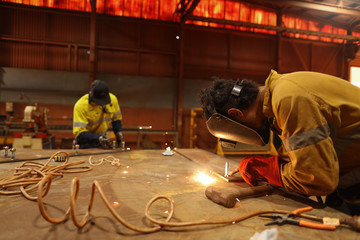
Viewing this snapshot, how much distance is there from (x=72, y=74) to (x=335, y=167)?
800 cm

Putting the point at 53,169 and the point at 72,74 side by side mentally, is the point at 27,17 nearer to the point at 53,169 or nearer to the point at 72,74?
the point at 72,74

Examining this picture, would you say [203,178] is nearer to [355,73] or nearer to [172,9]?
[172,9]

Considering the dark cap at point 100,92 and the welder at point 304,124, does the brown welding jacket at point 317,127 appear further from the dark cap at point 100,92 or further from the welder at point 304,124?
the dark cap at point 100,92

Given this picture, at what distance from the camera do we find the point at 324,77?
122 cm

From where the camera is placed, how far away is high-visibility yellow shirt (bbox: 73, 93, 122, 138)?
320 cm

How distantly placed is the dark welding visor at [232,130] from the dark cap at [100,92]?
2051 mm

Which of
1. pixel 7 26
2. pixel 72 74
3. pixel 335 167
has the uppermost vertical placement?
pixel 7 26

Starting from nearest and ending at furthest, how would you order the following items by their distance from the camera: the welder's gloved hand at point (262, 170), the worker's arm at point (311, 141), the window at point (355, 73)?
the worker's arm at point (311, 141) < the welder's gloved hand at point (262, 170) < the window at point (355, 73)

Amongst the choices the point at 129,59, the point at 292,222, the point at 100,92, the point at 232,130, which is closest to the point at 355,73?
the point at 129,59

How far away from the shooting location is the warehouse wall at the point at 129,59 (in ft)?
24.6

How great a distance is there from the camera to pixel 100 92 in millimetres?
3090

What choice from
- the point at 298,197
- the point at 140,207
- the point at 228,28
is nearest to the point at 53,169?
the point at 140,207

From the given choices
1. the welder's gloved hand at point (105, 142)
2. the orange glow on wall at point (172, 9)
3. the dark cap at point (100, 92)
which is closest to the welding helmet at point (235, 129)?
the welder's gloved hand at point (105, 142)

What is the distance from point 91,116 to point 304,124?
115 inches
